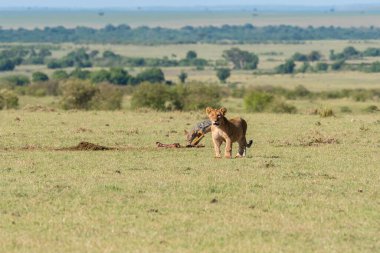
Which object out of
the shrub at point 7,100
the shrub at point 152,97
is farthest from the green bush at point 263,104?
the shrub at point 7,100

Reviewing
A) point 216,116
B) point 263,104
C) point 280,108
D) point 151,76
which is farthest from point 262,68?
point 216,116

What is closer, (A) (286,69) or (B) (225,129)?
(B) (225,129)

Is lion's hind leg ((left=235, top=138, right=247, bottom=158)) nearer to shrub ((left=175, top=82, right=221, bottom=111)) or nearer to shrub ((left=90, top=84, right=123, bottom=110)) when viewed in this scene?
shrub ((left=175, top=82, right=221, bottom=111))

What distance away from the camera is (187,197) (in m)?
12.5

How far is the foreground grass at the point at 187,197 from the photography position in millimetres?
10109

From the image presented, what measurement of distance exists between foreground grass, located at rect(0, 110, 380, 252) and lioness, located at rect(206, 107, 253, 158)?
388 millimetres

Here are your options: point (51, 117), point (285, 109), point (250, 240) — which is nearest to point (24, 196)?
point (250, 240)

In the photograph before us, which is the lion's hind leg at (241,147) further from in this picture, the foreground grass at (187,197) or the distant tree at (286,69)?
the distant tree at (286,69)

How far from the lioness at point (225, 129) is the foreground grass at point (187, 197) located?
39cm

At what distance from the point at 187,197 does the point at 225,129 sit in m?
4.24

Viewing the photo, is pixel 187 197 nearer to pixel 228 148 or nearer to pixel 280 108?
pixel 228 148

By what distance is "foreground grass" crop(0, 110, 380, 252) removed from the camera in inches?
398

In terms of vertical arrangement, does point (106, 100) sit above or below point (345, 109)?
above

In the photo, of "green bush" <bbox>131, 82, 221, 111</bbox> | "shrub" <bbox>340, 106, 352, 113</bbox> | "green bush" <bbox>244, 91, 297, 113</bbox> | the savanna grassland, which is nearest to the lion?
the savanna grassland
